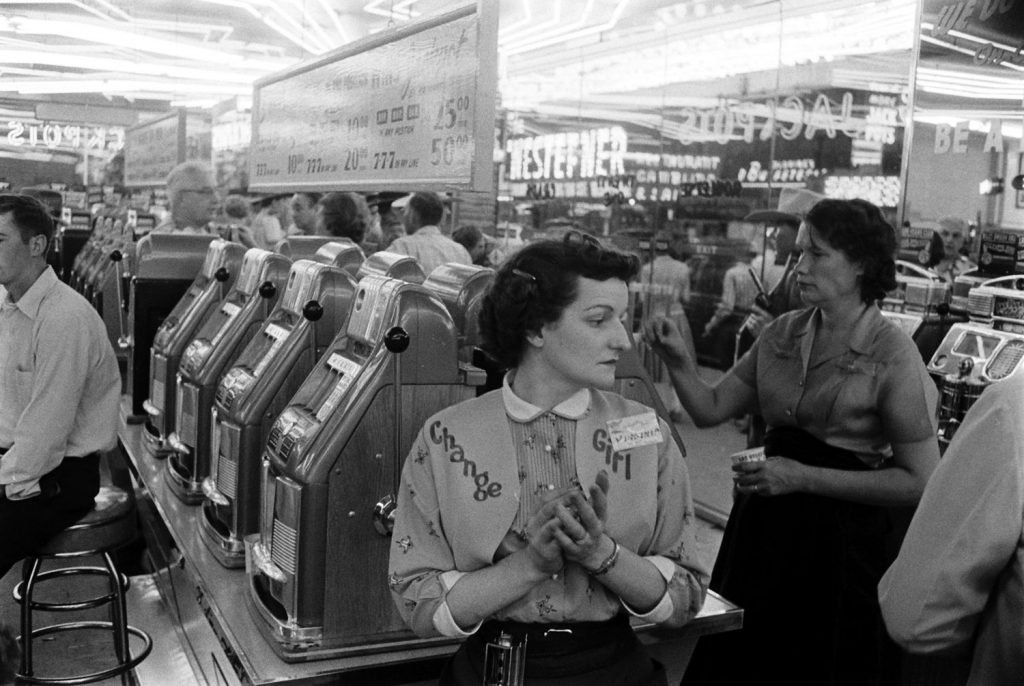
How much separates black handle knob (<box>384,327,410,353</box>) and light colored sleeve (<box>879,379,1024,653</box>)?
1059mm

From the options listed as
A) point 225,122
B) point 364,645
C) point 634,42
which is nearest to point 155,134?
point 225,122

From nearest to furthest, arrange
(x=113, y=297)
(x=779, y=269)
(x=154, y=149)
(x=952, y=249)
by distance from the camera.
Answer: (x=952, y=249), (x=113, y=297), (x=779, y=269), (x=154, y=149)

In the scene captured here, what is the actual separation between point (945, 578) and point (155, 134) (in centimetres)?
760

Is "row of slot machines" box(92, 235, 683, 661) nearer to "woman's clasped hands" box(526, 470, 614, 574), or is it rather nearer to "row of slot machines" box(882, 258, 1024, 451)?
"woman's clasped hands" box(526, 470, 614, 574)

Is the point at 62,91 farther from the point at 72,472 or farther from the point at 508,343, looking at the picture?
the point at 508,343

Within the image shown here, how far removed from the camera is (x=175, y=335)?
372cm

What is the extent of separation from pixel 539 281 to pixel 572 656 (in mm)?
625

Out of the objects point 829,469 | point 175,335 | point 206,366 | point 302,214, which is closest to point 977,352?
point 829,469

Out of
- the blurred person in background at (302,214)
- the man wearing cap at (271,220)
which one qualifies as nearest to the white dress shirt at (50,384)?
the blurred person in background at (302,214)

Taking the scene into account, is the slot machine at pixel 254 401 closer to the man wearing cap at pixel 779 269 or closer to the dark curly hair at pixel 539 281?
the dark curly hair at pixel 539 281

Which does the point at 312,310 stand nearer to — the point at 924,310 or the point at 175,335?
the point at 175,335

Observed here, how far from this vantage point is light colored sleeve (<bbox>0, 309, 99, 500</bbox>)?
3031mm

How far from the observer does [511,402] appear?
5.79 feet

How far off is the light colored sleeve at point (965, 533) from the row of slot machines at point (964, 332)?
1.58 metres
